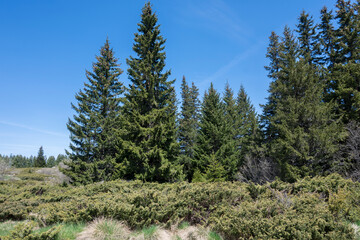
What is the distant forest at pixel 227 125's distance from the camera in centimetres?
1182

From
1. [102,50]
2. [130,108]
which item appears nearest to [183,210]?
[130,108]

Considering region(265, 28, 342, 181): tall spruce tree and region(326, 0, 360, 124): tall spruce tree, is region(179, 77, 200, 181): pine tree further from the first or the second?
region(326, 0, 360, 124): tall spruce tree

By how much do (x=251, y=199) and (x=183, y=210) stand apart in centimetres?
203

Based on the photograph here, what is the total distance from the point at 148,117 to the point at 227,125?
845 centimetres

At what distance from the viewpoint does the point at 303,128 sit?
469 inches

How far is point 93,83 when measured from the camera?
61.6ft

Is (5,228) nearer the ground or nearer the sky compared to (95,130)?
nearer the ground

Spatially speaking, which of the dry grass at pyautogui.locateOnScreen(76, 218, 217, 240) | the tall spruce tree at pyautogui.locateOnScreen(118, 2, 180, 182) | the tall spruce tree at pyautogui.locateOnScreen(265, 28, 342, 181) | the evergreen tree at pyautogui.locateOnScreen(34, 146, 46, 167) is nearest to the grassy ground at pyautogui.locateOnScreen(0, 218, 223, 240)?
the dry grass at pyautogui.locateOnScreen(76, 218, 217, 240)

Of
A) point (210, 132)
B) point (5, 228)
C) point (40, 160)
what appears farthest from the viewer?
point (40, 160)

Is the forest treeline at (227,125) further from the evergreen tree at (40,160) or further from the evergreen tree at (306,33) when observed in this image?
the evergreen tree at (40,160)

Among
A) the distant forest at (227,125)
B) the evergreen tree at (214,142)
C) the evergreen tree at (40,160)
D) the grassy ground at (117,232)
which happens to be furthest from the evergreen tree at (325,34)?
the evergreen tree at (40,160)

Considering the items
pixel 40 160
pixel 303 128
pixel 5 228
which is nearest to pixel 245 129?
pixel 303 128

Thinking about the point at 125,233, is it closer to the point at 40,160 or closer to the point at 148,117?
the point at 148,117

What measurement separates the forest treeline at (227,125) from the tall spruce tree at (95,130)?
9 centimetres
